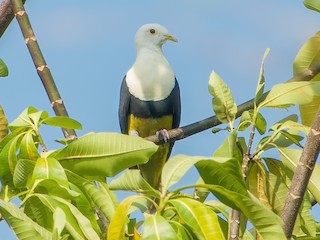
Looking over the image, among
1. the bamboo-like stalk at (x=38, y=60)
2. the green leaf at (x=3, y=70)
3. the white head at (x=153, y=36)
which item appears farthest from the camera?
the white head at (x=153, y=36)

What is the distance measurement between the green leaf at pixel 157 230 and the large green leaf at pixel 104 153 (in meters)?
0.18

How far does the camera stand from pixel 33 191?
1990 millimetres

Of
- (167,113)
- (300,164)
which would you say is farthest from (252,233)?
(167,113)

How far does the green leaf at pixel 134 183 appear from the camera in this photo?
194 cm

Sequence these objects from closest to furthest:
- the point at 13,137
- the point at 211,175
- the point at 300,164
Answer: the point at 211,175, the point at 300,164, the point at 13,137

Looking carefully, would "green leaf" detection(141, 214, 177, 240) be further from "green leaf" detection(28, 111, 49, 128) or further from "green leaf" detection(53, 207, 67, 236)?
"green leaf" detection(28, 111, 49, 128)

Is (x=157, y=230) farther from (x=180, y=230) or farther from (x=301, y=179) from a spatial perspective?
(x=301, y=179)

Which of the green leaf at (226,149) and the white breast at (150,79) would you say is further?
the white breast at (150,79)

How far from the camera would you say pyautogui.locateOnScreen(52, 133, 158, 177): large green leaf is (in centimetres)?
194

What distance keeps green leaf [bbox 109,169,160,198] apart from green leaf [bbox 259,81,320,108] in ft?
1.94

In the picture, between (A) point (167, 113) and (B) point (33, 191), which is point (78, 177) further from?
(A) point (167, 113)

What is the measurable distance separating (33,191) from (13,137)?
352 millimetres

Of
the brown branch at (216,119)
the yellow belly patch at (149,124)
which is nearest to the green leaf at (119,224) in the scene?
the brown branch at (216,119)

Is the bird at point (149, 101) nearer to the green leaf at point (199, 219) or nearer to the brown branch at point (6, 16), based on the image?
the brown branch at point (6, 16)
